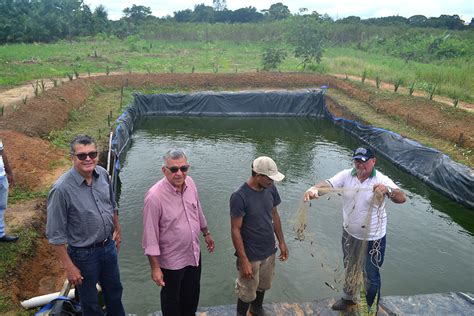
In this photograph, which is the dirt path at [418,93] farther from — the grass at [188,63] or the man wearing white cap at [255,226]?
the man wearing white cap at [255,226]

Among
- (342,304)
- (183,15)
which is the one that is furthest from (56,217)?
(183,15)

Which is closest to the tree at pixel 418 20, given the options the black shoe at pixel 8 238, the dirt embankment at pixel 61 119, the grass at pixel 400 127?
the dirt embankment at pixel 61 119

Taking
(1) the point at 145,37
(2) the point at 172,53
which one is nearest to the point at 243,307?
(2) the point at 172,53

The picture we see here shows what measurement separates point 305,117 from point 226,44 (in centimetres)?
1998

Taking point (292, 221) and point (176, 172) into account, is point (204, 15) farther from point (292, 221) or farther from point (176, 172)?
point (176, 172)

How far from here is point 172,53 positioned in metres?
27.3

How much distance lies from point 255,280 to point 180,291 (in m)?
0.62

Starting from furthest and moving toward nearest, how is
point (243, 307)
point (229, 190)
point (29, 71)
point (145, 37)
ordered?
1. point (145, 37)
2. point (29, 71)
3. point (229, 190)
4. point (243, 307)

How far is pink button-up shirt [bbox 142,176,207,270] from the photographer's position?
8.38 feet

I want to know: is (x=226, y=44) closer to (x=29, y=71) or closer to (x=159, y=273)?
(x=29, y=71)

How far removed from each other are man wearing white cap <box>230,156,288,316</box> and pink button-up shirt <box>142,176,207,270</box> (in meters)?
0.33

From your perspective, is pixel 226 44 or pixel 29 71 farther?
pixel 226 44

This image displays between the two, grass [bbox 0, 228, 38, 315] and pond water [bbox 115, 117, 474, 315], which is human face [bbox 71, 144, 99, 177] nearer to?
grass [bbox 0, 228, 38, 315]

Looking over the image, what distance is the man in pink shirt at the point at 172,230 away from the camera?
2.56 metres
